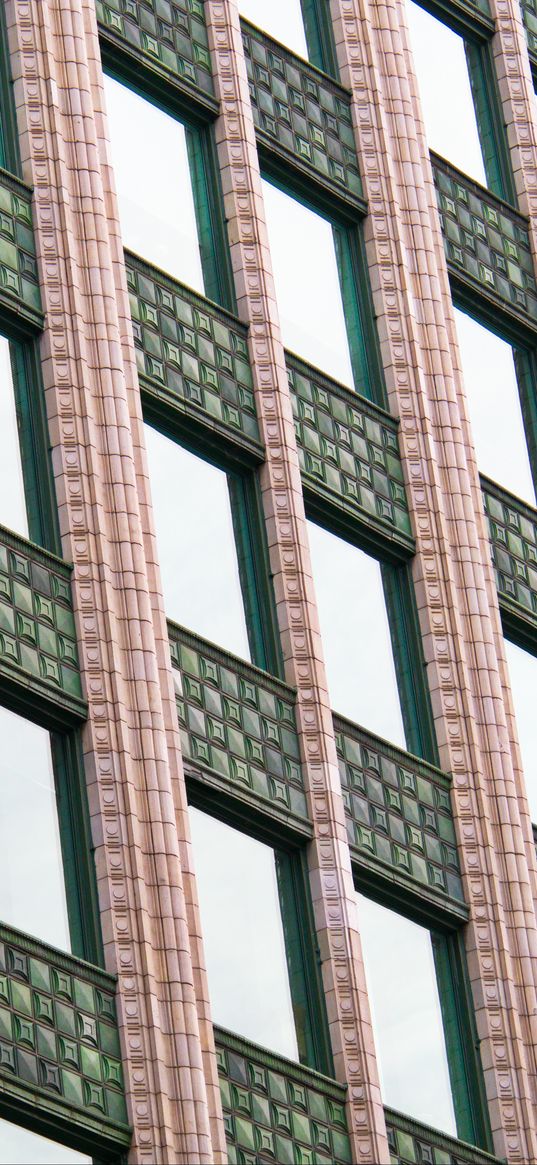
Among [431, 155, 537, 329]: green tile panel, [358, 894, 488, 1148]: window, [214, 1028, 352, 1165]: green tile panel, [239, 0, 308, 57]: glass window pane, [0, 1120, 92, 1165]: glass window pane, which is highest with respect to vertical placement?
[239, 0, 308, 57]: glass window pane

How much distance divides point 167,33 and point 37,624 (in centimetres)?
933

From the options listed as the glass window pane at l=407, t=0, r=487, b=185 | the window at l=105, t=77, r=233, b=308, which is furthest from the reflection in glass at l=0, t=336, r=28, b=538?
the glass window pane at l=407, t=0, r=487, b=185

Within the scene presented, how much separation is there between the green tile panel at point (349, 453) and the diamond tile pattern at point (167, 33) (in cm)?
382

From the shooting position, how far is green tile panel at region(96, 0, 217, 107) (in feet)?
123

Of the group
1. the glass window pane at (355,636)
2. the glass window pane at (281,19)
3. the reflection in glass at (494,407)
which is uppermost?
the glass window pane at (281,19)

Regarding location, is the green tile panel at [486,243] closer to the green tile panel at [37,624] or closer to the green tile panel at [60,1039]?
the green tile panel at [37,624]

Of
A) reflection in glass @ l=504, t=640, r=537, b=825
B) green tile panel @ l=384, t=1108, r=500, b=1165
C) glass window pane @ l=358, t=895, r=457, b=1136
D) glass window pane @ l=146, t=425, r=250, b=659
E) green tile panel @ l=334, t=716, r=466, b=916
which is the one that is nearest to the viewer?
green tile panel @ l=384, t=1108, r=500, b=1165

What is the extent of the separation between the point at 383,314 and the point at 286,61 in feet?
11.5

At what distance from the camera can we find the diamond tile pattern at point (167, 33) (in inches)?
1479

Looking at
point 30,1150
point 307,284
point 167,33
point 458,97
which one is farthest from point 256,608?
point 458,97

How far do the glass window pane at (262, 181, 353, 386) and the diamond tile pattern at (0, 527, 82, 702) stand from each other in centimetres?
670

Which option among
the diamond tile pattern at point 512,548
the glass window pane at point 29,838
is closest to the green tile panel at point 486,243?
the diamond tile pattern at point 512,548

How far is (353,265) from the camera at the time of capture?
132 feet

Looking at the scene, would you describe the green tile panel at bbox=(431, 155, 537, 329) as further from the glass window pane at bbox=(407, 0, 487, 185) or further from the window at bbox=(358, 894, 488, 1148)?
the window at bbox=(358, 894, 488, 1148)
